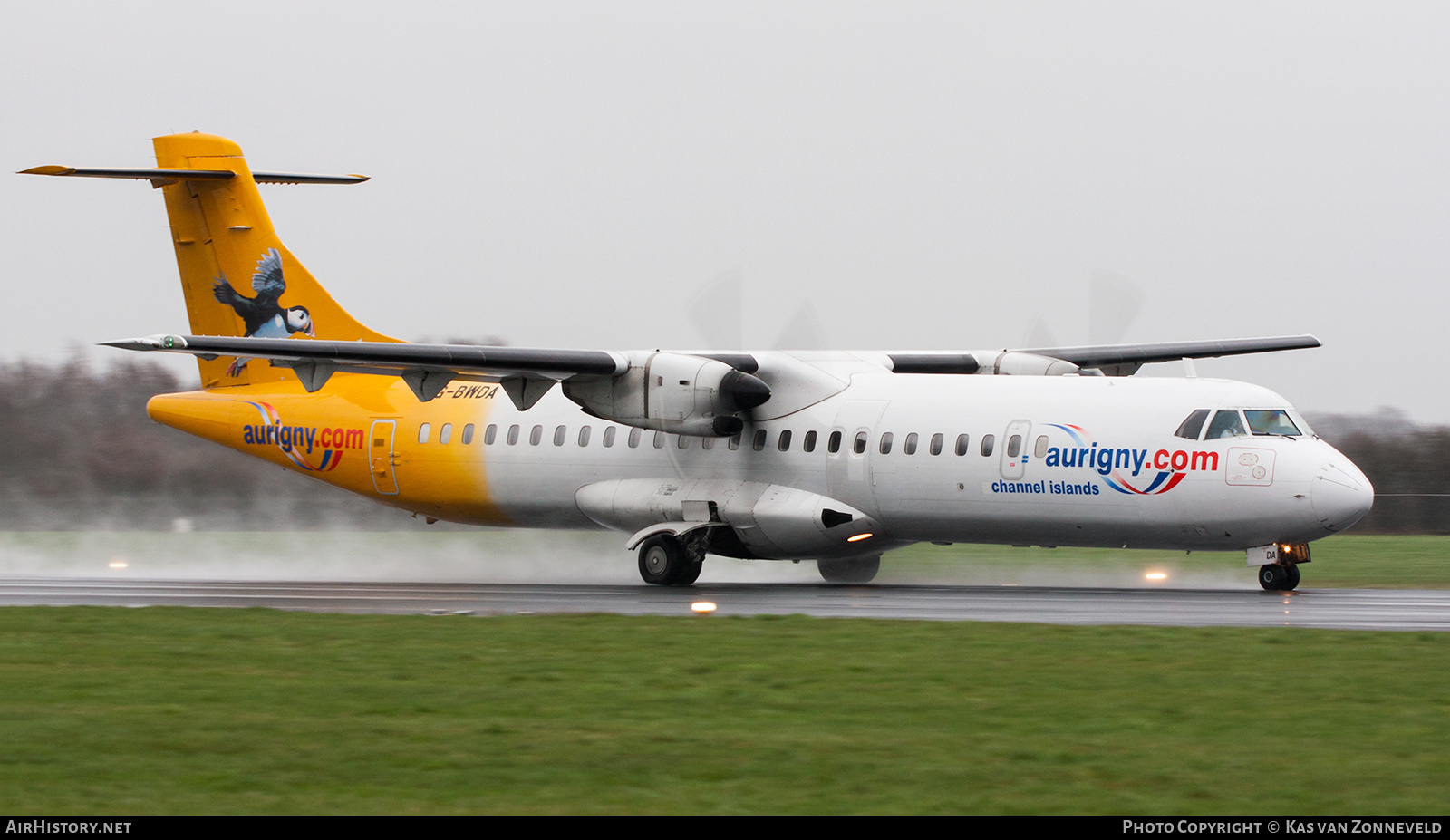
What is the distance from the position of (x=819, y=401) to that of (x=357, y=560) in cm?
1076

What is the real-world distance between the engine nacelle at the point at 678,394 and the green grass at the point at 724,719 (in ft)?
21.1

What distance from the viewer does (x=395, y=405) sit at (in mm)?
24125

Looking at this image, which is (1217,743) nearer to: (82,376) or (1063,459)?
(1063,459)

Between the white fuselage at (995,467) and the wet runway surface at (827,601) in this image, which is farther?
the white fuselage at (995,467)

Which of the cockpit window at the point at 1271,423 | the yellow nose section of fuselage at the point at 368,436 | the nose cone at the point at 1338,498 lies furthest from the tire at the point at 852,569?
the nose cone at the point at 1338,498

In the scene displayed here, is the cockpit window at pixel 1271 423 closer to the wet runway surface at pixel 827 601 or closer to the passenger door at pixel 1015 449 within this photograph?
the wet runway surface at pixel 827 601

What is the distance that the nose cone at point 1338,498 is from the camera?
1762 centimetres

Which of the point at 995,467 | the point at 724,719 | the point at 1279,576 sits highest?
the point at 995,467

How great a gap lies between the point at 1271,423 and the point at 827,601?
5.58m

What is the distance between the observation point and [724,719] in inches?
374

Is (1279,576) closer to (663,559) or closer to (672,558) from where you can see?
(672,558)

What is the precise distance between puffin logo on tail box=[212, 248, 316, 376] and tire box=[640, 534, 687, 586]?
23.7 ft

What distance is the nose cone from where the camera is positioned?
17625 mm

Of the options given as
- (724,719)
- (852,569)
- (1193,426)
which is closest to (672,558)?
(852,569)
